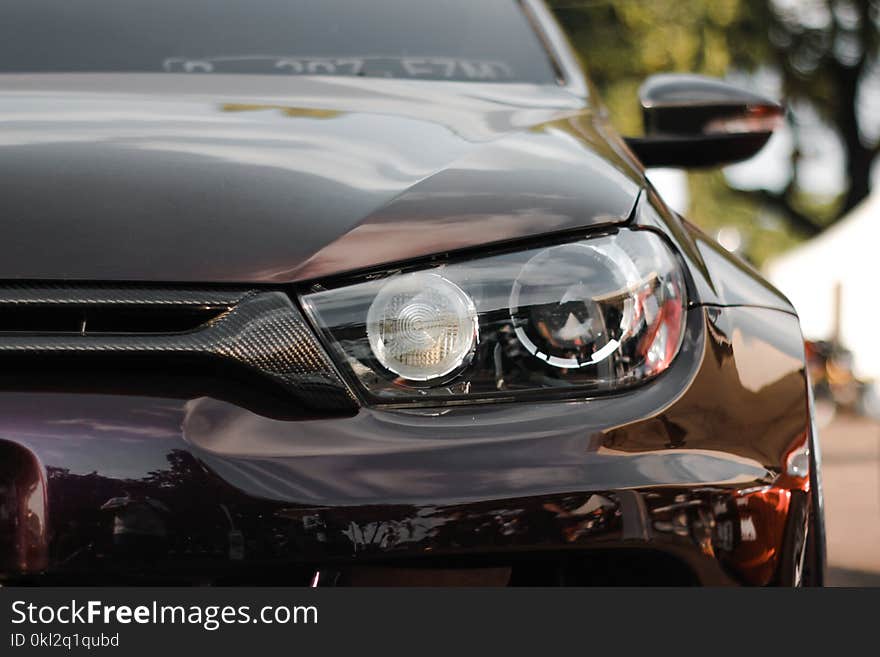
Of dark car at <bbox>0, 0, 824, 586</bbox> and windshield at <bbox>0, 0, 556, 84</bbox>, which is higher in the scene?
windshield at <bbox>0, 0, 556, 84</bbox>

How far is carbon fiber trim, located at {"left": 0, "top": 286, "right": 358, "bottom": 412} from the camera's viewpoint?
1383mm

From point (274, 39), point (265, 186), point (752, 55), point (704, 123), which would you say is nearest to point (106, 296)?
point (265, 186)

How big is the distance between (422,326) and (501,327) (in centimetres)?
9

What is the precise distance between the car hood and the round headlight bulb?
4 cm

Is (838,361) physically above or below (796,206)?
below

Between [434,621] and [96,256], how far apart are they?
0.54 m

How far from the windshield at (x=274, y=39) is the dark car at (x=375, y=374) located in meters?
0.74

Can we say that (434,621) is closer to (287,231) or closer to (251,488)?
(251,488)

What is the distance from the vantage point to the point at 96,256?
4.65 ft

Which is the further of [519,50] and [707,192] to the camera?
[707,192]

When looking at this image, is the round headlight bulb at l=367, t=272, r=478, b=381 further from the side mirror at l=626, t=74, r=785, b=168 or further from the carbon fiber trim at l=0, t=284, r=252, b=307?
the side mirror at l=626, t=74, r=785, b=168

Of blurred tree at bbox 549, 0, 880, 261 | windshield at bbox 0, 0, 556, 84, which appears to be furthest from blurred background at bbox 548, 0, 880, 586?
windshield at bbox 0, 0, 556, 84

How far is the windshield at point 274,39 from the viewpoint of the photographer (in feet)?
8.04

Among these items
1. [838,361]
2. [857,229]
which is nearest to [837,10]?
[857,229]
